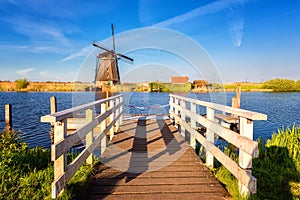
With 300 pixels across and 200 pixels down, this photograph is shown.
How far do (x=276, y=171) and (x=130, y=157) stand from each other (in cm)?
275

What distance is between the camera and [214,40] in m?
21.3

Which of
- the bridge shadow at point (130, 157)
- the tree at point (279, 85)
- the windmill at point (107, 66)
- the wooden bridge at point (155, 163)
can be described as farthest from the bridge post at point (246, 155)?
the tree at point (279, 85)

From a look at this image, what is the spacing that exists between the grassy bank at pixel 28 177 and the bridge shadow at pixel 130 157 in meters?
0.20

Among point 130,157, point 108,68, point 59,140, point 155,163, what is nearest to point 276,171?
point 155,163

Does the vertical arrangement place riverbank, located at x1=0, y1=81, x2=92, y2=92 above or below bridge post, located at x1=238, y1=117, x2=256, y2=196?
above

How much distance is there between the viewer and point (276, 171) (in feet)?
14.8

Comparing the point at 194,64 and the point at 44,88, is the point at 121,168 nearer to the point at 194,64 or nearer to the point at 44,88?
the point at 194,64

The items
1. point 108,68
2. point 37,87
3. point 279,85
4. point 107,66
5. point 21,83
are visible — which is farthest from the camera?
point 37,87

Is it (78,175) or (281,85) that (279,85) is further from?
(78,175)

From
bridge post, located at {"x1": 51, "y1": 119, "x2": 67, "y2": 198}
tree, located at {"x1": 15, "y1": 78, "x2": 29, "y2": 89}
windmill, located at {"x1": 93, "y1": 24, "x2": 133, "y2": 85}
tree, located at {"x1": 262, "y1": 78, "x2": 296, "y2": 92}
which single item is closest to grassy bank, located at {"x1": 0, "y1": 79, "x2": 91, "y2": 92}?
tree, located at {"x1": 15, "y1": 78, "x2": 29, "y2": 89}

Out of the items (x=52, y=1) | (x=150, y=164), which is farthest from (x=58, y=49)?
(x=150, y=164)

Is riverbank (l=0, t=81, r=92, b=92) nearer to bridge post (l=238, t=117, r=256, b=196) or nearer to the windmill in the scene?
the windmill

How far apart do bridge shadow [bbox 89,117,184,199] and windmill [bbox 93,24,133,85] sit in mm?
19295

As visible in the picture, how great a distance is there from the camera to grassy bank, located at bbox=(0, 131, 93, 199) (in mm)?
3059
